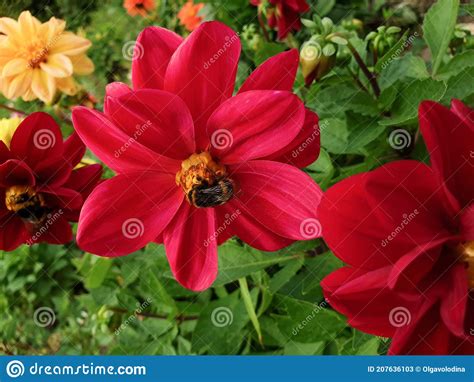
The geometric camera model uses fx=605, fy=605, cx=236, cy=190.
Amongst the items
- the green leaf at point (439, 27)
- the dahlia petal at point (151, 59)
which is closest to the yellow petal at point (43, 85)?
the dahlia petal at point (151, 59)

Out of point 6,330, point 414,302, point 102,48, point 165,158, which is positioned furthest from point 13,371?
point 102,48

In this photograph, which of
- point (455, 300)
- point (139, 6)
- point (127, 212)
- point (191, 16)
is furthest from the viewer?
point (139, 6)

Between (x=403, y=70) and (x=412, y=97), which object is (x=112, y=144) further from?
(x=403, y=70)

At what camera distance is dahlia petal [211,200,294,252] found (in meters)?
0.57

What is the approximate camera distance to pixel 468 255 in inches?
17.5

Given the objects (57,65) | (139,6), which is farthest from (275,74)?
(139,6)

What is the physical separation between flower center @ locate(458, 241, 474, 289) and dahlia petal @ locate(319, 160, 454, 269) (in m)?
0.02

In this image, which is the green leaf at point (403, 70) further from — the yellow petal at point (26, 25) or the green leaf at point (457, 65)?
the yellow petal at point (26, 25)

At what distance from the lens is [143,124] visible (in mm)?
505

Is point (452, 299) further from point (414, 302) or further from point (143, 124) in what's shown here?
point (143, 124)

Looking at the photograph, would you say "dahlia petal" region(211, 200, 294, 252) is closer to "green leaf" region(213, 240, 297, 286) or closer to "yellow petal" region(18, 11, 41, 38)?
"green leaf" region(213, 240, 297, 286)

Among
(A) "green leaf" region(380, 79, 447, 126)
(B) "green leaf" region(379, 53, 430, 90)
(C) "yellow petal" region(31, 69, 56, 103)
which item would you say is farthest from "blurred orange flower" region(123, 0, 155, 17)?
(A) "green leaf" region(380, 79, 447, 126)

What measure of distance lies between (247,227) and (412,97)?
288mm

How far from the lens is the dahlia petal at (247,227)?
0.57m
